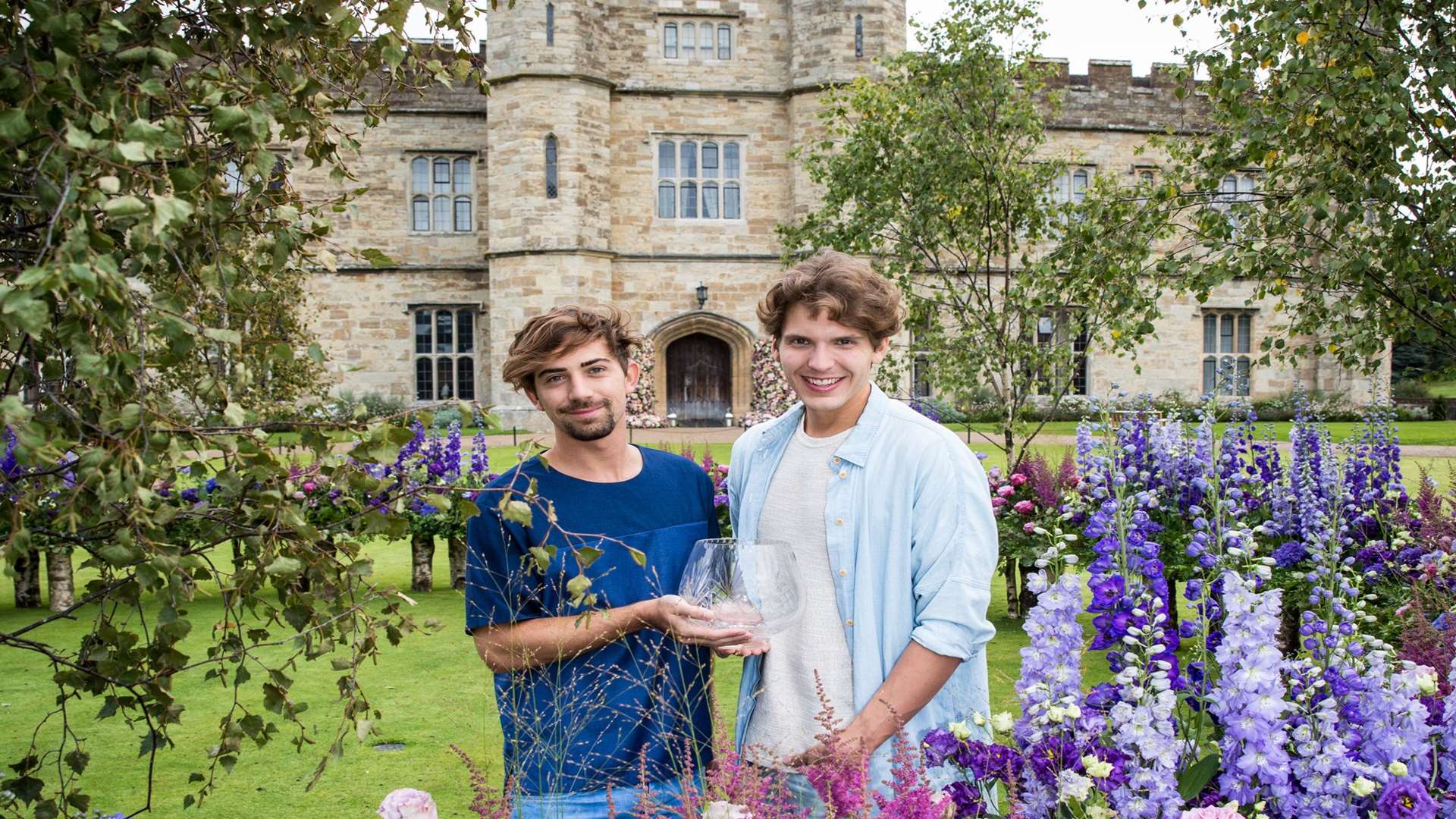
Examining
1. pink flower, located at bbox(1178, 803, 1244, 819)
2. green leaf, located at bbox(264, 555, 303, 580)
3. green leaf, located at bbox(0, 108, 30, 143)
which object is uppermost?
green leaf, located at bbox(0, 108, 30, 143)

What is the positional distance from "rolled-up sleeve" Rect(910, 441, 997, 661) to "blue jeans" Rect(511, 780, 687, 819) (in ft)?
2.01

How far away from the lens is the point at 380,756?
15.9 feet

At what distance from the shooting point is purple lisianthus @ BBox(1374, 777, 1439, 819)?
1.55 meters

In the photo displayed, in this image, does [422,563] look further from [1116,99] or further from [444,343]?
[1116,99]

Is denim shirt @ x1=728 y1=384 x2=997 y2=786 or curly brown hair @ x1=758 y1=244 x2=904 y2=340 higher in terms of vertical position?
curly brown hair @ x1=758 y1=244 x2=904 y2=340

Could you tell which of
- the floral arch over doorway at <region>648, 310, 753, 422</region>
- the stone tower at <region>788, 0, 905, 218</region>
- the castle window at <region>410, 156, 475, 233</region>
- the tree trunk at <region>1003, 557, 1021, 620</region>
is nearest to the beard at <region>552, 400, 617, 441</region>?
the tree trunk at <region>1003, 557, 1021, 620</region>

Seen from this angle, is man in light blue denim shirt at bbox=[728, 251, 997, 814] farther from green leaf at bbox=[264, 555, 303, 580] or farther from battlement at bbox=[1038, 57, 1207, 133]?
battlement at bbox=[1038, 57, 1207, 133]

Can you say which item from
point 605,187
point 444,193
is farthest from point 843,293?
point 444,193

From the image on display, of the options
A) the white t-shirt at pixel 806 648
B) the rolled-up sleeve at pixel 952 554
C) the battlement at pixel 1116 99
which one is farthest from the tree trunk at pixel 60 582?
the battlement at pixel 1116 99

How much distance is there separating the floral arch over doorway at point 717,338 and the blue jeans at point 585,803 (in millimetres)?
19512

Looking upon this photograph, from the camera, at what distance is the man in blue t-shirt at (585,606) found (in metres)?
2.29

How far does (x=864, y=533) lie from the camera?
2.33 metres

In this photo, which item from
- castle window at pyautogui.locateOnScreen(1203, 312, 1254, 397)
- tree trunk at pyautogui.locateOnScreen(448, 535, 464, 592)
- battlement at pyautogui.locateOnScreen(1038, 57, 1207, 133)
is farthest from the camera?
castle window at pyautogui.locateOnScreen(1203, 312, 1254, 397)

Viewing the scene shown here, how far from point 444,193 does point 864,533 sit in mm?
22183
